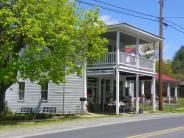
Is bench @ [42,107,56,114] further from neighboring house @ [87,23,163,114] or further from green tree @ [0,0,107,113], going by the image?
green tree @ [0,0,107,113]

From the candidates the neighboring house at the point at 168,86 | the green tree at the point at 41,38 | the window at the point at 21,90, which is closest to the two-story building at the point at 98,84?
the window at the point at 21,90

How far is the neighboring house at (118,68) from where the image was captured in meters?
32.5

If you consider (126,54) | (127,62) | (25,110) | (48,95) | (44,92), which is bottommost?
(25,110)

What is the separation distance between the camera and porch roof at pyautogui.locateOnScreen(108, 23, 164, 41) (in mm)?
31828

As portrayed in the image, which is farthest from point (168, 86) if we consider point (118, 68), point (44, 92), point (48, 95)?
point (44, 92)

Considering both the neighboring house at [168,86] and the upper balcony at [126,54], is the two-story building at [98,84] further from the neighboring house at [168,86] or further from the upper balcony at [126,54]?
the neighboring house at [168,86]

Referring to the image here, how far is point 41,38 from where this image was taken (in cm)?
2188

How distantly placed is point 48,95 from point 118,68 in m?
5.28

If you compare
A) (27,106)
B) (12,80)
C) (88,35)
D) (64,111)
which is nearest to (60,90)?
(64,111)

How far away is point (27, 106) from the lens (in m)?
29.6

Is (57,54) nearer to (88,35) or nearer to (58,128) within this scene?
(88,35)

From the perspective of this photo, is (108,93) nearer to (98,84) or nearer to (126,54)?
(98,84)

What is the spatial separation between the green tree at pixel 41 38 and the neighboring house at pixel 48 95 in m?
4.43

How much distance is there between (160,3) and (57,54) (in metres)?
18.1
